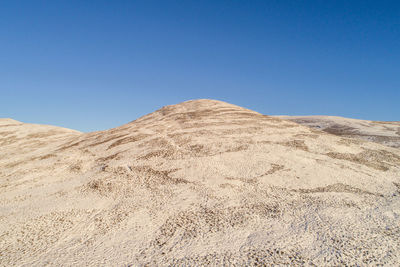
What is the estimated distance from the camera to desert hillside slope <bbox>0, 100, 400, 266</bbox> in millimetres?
4266

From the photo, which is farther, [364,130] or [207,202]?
[364,130]

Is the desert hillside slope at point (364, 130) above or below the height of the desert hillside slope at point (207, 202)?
above

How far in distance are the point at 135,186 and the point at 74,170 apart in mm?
3809

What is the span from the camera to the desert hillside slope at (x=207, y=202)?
168 inches

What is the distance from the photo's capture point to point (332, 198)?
650cm

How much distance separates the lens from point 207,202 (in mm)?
6246

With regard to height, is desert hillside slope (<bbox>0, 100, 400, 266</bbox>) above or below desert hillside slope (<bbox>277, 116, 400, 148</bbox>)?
below

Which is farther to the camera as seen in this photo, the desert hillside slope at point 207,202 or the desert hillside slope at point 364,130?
the desert hillside slope at point 364,130

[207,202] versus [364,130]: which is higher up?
[364,130]

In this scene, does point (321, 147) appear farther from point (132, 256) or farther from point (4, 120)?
point (4, 120)

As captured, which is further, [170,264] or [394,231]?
[394,231]

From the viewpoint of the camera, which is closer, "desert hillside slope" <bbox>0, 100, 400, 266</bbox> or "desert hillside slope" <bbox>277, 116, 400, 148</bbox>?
"desert hillside slope" <bbox>0, 100, 400, 266</bbox>

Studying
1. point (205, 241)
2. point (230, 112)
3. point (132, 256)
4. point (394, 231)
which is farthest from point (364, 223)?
point (230, 112)

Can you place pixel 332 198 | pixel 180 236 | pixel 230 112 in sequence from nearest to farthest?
pixel 180 236 < pixel 332 198 < pixel 230 112
